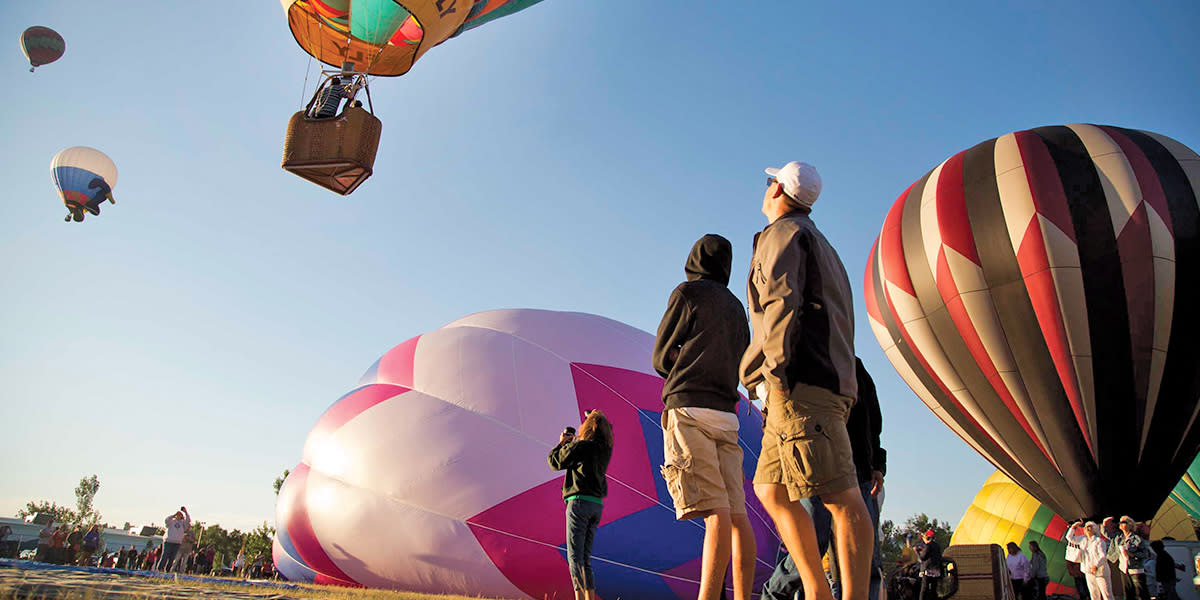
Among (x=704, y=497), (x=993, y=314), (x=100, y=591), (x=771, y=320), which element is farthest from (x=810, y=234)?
(x=993, y=314)

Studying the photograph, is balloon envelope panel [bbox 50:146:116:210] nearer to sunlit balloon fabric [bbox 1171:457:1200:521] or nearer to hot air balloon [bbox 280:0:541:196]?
hot air balloon [bbox 280:0:541:196]

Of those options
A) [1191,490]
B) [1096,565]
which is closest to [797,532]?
[1096,565]

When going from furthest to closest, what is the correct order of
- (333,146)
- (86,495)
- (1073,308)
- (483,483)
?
(86,495), (1073,308), (333,146), (483,483)

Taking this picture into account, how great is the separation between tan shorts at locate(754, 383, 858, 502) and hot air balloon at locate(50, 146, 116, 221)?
3130 cm

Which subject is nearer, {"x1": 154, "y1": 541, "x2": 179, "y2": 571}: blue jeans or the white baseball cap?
the white baseball cap

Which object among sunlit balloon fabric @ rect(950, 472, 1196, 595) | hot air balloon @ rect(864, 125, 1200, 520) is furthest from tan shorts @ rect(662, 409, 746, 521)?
sunlit balloon fabric @ rect(950, 472, 1196, 595)

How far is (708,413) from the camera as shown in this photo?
114 inches

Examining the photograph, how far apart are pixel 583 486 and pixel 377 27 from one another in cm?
756

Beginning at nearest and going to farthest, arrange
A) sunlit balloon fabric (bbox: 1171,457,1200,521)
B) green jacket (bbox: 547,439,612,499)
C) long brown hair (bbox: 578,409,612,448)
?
green jacket (bbox: 547,439,612,499), long brown hair (bbox: 578,409,612,448), sunlit balloon fabric (bbox: 1171,457,1200,521)

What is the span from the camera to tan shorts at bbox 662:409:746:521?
2.76 meters

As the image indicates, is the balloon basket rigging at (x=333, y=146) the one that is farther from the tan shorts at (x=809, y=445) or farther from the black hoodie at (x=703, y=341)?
the tan shorts at (x=809, y=445)

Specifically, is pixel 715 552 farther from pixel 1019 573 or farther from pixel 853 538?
pixel 1019 573

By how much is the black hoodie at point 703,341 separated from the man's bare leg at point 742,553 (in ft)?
1.46

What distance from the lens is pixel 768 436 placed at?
2299mm
